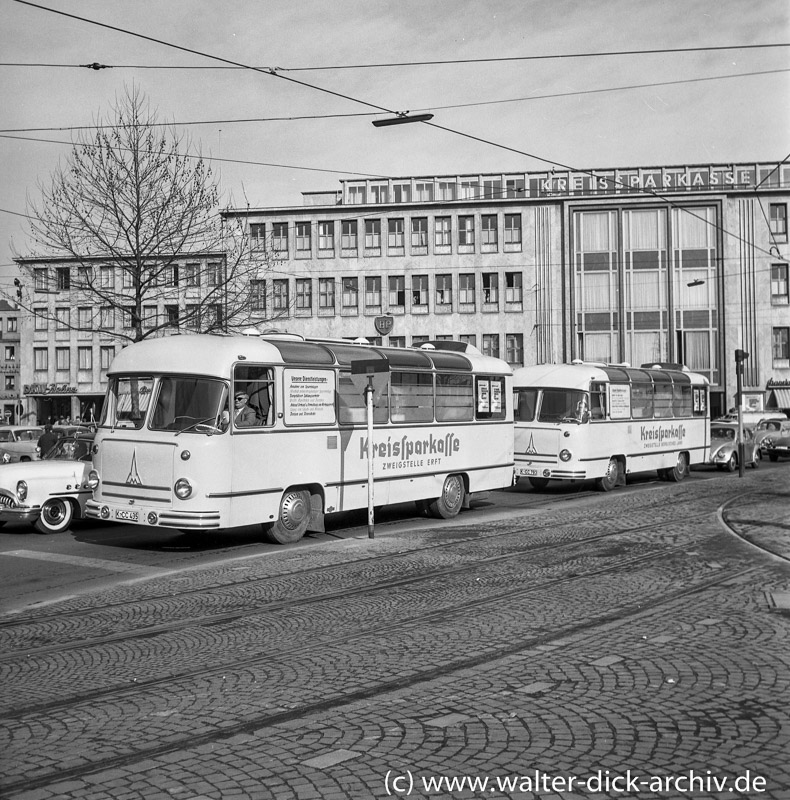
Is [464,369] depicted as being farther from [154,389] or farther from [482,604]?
[482,604]

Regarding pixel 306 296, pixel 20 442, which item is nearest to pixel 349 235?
pixel 306 296

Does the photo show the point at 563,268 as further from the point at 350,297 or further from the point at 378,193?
the point at 350,297

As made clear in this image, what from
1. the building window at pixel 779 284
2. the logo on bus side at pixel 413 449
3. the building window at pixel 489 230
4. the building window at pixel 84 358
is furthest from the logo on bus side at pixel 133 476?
the building window at pixel 84 358

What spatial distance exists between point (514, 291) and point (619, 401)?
3951 cm

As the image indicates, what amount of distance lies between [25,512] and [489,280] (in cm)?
5044

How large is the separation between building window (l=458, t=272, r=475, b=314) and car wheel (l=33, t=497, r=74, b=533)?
49521 millimetres

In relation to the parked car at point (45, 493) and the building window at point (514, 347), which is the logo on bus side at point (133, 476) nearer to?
the parked car at point (45, 493)

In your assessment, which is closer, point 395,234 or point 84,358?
point 395,234

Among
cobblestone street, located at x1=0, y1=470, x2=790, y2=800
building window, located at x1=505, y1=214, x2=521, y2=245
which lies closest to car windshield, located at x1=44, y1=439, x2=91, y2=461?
cobblestone street, located at x1=0, y1=470, x2=790, y2=800

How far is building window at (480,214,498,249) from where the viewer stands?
63312mm

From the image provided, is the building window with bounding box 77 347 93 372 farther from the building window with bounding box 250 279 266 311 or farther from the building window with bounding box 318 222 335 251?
the building window with bounding box 250 279 266 311

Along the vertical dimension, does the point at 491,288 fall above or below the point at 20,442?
above

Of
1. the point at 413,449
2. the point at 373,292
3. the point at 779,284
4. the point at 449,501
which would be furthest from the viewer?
the point at 373,292

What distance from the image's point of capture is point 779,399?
60.9 metres
